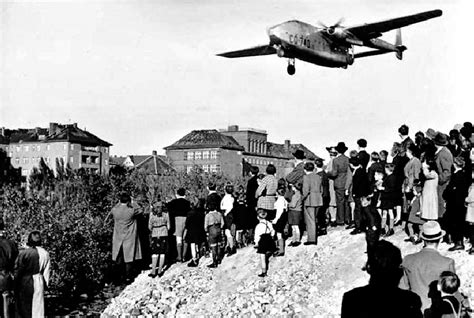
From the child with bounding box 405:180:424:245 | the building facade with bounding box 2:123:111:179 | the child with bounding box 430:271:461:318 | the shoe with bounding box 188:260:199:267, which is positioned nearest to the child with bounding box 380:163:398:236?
the child with bounding box 405:180:424:245

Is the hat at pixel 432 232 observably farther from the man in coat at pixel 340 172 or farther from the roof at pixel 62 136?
the roof at pixel 62 136

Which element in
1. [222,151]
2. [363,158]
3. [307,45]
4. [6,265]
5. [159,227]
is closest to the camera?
[6,265]

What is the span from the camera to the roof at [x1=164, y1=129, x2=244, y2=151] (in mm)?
116188

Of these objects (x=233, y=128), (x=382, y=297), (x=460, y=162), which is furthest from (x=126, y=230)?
(x=233, y=128)

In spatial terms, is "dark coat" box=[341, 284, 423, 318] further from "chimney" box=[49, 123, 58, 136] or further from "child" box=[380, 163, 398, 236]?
"chimney" box=[49, 123, 58, 136]

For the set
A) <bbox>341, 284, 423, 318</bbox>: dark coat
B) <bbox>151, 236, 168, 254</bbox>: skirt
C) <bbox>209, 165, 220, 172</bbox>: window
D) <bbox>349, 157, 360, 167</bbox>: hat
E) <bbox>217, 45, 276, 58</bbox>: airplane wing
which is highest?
<bbox>217, 45, 276, 58</bbox>: airplane wing

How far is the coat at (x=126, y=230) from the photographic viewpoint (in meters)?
15.8

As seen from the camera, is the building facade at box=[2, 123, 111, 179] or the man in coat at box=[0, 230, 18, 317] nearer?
the man in coat at box=[0, 230, 18, 317]

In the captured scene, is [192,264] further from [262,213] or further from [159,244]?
[262,213]

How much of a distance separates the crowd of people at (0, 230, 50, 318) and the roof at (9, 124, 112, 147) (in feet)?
339

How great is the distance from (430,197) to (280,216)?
4116 mm

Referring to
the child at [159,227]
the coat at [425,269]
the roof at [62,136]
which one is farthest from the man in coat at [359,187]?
the roof at [62,136]

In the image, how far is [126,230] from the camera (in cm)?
1594

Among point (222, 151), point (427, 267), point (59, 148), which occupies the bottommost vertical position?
point (427, 267)
